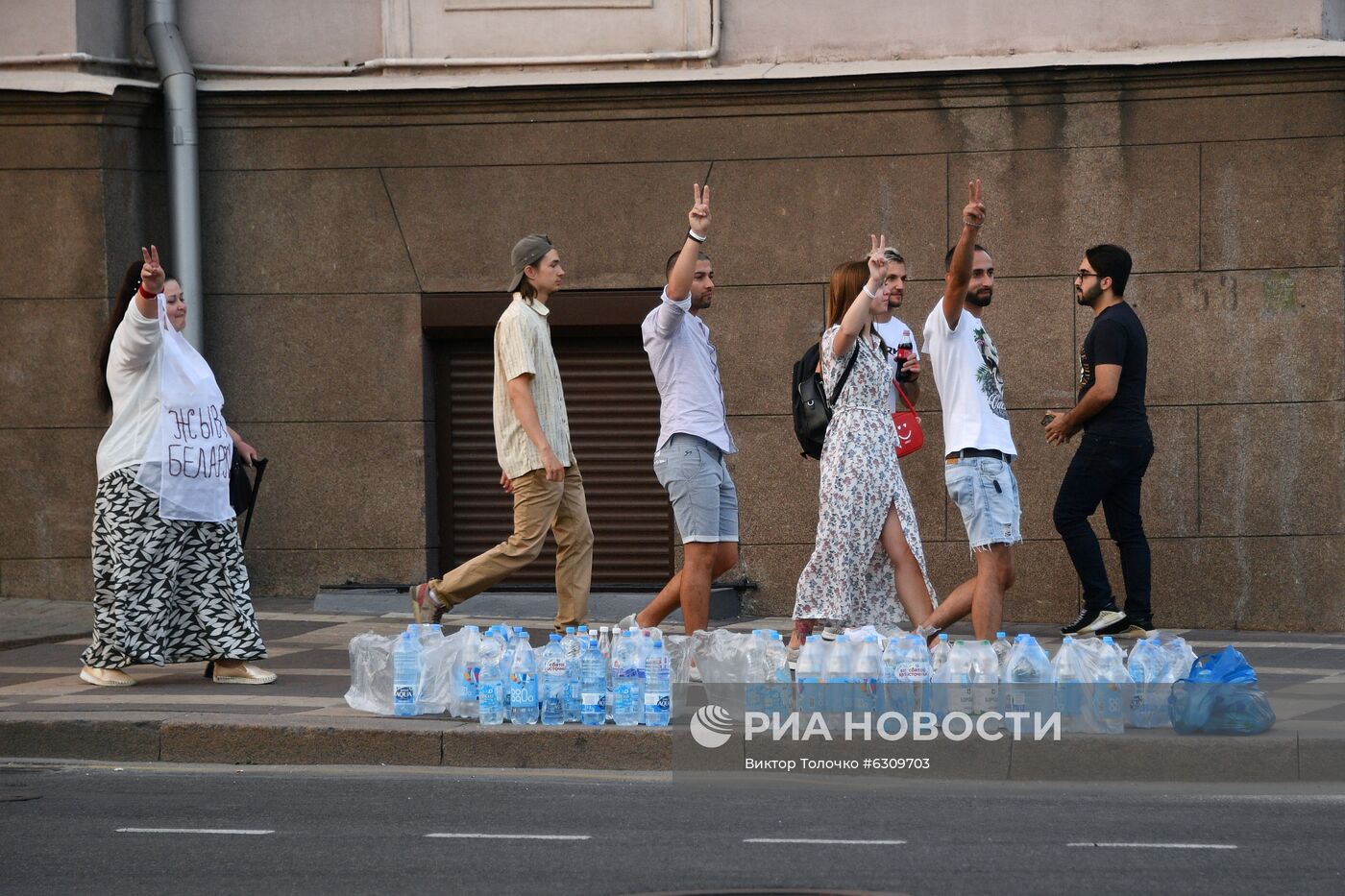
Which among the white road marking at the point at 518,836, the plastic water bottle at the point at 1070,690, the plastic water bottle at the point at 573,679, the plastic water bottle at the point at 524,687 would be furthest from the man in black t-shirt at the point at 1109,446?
the white road marking at the point at 518,836

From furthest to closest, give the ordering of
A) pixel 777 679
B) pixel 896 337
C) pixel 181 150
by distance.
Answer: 1. pixel 181 150
2. pixel 896 337
3. pixel 777 679

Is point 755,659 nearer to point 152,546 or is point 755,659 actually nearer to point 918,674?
point 918,674

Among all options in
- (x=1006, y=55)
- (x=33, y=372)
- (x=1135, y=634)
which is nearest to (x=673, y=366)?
(x=1135, y=634)

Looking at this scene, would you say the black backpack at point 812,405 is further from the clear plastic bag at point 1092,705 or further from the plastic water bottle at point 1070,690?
the clear plastic bag at point 1092,705

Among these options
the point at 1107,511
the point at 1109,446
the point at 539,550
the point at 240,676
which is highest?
the point at 1109,446

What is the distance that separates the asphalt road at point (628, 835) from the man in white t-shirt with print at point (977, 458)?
1.88 m

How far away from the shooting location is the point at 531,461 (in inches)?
355

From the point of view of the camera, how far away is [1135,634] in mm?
10156

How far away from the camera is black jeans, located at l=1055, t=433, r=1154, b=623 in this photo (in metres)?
10.1

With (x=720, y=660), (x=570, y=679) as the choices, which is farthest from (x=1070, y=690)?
(x=570, y=679)

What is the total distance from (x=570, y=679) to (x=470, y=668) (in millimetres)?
430

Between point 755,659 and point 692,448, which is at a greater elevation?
point 692,448

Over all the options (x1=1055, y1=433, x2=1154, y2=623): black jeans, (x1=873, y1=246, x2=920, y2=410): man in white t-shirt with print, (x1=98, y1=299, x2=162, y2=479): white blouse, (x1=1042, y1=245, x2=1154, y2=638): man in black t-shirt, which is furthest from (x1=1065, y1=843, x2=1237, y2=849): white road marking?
(x1=98, y1=299, x2=162, y2=479): white blouse

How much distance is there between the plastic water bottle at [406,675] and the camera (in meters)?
7.57
